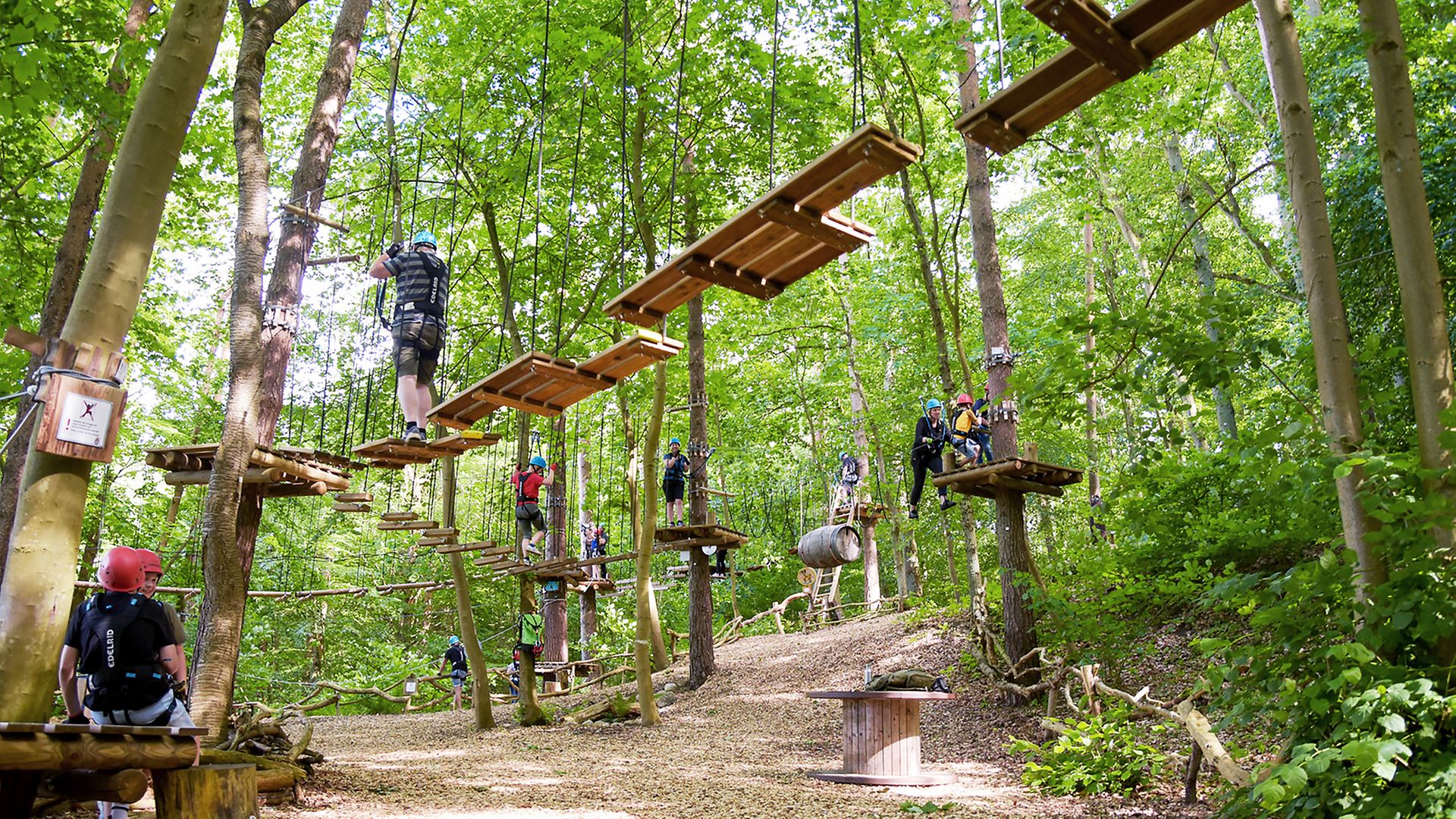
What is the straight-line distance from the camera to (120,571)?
14.1ft

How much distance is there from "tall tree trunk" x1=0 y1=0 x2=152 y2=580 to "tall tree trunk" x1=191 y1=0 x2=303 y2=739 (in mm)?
1324

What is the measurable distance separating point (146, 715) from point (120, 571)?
66cm

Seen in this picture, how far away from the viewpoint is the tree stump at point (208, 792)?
13.1ft

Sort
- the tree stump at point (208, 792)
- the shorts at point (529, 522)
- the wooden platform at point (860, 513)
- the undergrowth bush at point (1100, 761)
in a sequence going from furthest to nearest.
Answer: the wooden platform at point (860, 513) → the shorts at point (529, 522) → the undergrowth bush at point (1100, 761) → the tree stump at point (208, 792)

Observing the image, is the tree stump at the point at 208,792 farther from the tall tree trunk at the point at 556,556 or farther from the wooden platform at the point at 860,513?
the wooden platform at the point at 860,513

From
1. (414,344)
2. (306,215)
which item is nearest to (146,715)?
(414,344)

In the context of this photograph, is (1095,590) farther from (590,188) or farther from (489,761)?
(590,188)

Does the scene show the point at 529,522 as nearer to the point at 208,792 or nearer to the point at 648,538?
the point at 648,538

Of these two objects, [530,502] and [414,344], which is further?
[530,502]

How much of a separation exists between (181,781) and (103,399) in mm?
1618

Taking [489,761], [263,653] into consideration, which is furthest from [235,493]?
[263,653]

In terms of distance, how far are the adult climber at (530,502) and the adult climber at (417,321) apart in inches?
208

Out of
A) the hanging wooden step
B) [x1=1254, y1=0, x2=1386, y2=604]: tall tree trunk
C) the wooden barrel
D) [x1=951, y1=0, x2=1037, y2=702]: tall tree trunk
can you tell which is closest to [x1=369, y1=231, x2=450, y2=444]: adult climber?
the hanging wooden step

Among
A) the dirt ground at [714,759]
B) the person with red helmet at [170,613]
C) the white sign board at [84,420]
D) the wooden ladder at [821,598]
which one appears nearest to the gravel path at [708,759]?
the dirt ground at [714,759]
